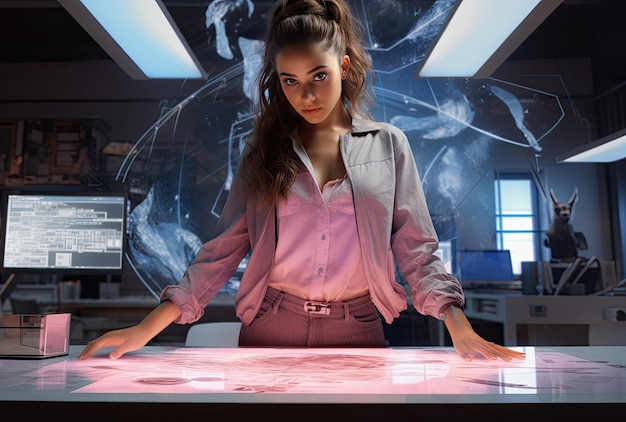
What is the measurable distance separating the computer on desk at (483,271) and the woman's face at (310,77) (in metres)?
2.62

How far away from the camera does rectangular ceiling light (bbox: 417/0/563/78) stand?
1.61 metres

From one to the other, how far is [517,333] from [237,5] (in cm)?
273

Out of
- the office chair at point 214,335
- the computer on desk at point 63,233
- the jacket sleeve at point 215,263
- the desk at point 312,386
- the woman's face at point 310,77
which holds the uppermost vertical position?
the woman's face at point 310,77

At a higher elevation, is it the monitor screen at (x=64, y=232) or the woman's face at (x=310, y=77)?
the woman's face at (x=310, y=77)

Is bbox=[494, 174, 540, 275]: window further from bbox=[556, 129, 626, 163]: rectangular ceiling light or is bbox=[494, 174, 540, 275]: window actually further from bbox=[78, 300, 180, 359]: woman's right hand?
bbox=[78, 300, 180, 359]: woman's right hand

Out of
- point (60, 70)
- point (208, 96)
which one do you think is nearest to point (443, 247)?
point (208, 96)

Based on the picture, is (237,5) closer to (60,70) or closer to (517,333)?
(60,70)

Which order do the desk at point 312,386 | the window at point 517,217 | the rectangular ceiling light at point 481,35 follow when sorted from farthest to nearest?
the window at point 517,217 < the rectangular ceiling light at point 481,35 < the desk at point 312,386

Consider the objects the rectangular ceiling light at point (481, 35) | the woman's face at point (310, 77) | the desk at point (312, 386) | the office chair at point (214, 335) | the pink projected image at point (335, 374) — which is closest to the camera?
the desk at point (312, 386)

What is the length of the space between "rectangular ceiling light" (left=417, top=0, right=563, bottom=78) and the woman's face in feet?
1.84

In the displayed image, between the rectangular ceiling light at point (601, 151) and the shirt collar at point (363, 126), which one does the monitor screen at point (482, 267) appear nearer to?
the rectangular ceiling light at point (601, 151)

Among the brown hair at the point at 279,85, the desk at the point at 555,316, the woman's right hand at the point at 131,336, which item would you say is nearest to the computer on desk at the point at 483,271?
the desk at the point at 555,316

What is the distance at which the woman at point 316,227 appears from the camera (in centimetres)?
132

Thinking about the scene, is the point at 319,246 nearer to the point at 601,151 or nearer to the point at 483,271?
the point at 601,151
